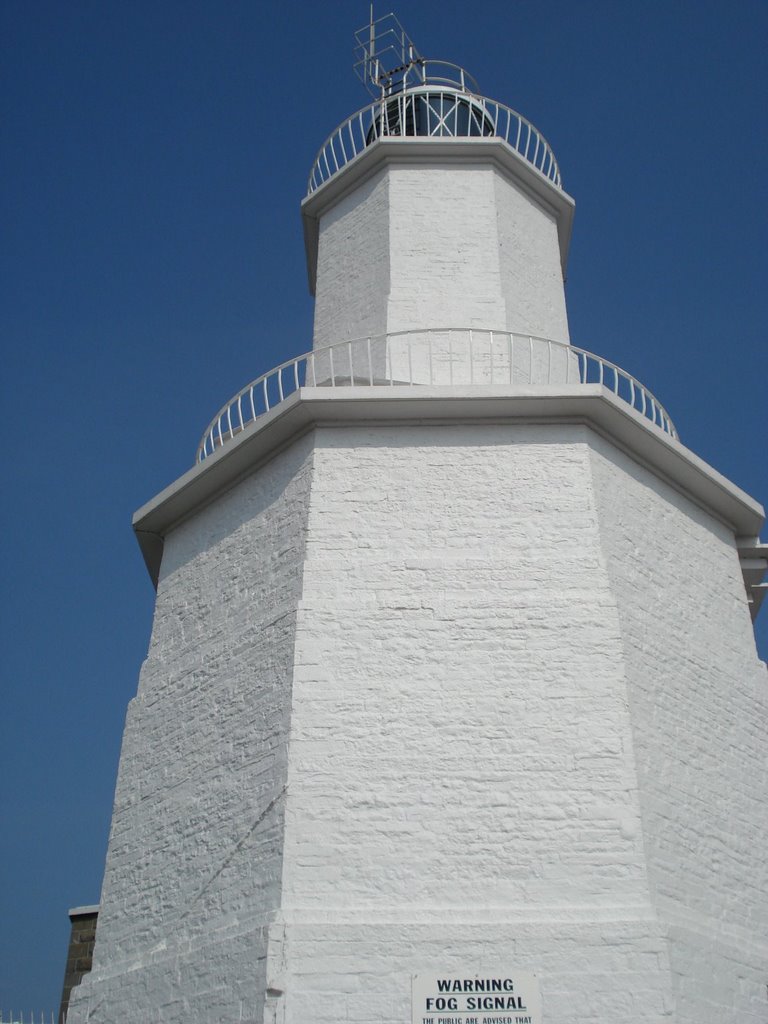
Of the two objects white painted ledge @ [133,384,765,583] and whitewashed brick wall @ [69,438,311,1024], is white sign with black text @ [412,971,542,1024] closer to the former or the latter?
whitewashed brick wall @ [69,438,311,1024]

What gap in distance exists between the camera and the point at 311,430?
41.8 feet

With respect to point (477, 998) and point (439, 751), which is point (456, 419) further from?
point (477, 998)

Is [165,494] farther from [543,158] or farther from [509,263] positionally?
[543,158]

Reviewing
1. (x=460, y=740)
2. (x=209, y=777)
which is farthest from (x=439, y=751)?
(x=209, y=777)

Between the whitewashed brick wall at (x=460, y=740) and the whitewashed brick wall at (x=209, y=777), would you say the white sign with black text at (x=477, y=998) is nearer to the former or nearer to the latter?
the whitewashed brick wall at (x=460, y=740)

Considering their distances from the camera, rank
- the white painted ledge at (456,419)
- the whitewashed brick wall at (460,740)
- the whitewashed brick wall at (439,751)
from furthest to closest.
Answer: the white painted ledge at (456,419), the whitewashed brick wall at (439,751), the whitewashed brick wall at (460,740)

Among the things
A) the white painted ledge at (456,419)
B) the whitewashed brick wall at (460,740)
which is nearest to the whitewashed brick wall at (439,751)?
the whitewashed brick wall at (460,740)

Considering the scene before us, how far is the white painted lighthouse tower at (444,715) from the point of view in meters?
9.62

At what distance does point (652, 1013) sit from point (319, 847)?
117 inches

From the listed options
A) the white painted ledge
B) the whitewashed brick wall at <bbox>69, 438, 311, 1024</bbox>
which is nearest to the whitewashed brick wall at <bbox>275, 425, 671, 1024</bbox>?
the white painted ledge

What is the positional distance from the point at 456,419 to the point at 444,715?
3.39m

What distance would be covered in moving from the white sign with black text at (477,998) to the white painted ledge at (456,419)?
18.6ft

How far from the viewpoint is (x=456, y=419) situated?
12.6 m

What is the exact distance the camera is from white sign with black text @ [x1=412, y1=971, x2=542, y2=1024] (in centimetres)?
926
